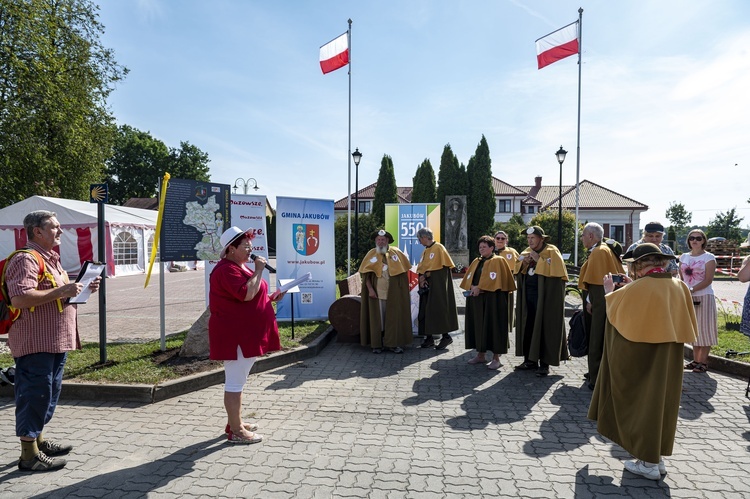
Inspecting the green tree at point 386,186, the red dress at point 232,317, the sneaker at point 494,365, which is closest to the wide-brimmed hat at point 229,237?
the red dress at point 232,317

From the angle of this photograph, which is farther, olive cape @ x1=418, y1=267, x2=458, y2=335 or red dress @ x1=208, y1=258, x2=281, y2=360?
olive cape @ x1=418, y1=267, x2=458, y2=335

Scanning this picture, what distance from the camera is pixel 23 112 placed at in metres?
17.6

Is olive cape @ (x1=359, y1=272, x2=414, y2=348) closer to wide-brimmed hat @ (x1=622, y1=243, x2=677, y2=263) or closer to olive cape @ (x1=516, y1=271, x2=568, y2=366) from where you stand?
olive cape @ (x1=516, y1=271, x2=568, y2=366)

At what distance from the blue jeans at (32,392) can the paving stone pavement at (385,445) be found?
0.37 meters

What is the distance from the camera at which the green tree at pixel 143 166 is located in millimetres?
52688

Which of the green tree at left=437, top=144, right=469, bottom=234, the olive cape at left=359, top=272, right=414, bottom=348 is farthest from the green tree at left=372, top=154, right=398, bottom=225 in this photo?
the olive cape at left=359, top=272, right=414, bottom=348

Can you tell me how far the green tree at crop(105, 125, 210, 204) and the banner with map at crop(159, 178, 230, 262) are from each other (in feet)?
161

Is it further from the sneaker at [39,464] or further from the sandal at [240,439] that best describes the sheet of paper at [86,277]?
the sandal at [240,439]

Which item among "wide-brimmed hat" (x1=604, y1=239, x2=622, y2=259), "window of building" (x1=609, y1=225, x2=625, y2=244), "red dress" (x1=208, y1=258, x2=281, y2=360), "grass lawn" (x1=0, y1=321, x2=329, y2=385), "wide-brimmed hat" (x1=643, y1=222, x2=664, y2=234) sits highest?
"window of building" (x1=609, y1=225, x2=625, y2=244)

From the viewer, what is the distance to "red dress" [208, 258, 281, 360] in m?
3.69

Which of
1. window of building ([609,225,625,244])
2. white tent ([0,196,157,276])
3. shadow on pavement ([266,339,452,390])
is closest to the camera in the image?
shadow on pavement ([266,339,452,390])

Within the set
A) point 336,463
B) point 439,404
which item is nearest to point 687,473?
point 439,404

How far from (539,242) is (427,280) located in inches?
90.8

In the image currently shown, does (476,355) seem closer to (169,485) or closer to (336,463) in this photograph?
(336,463)
